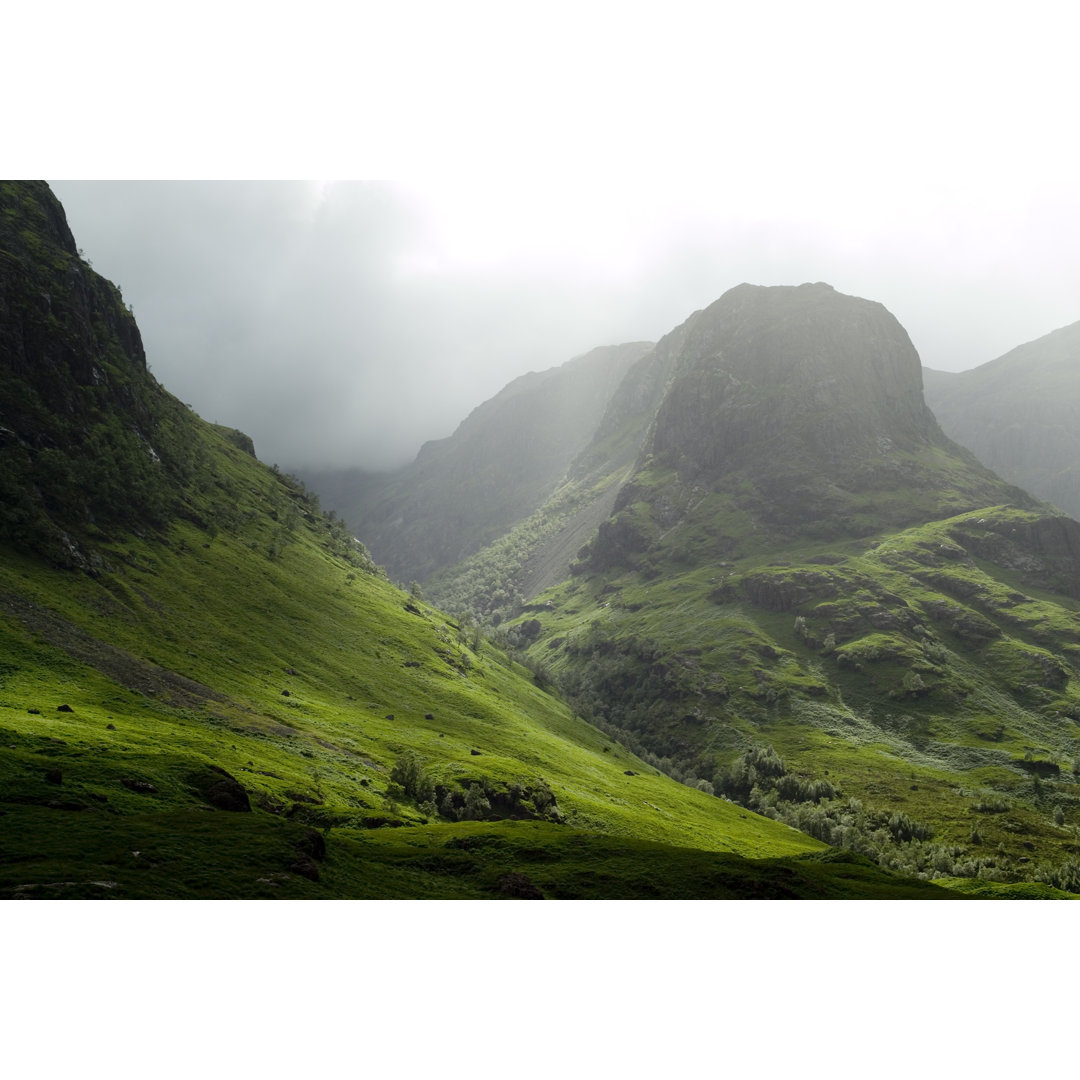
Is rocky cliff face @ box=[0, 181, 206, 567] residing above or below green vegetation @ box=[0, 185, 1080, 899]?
above

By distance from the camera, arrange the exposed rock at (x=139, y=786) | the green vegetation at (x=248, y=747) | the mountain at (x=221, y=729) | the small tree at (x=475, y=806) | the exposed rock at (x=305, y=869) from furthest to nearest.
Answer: the small tree at (x=475, y=806) → the exposed rock at (x=139, y=786) → the green vegetation at (x=248, y=747) → the mountain at (x=221, y=729) → the exposed rock at (x=305, y=869)

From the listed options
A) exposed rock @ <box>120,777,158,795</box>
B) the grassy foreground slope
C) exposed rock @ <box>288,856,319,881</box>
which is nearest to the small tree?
the grassy foreground slope

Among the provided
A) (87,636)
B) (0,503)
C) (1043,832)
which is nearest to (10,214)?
(0,503)

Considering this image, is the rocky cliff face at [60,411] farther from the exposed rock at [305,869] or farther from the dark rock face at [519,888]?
the dark rock face at [519,888]

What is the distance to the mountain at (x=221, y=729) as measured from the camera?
139 feet

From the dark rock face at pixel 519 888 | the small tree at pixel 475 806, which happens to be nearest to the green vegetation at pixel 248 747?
the dark rock face at pixel 519 888

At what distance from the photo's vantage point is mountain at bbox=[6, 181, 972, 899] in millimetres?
42500

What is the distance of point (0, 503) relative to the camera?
113125 mm

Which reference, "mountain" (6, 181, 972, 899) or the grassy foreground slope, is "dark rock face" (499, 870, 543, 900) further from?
the grassy foreground slope

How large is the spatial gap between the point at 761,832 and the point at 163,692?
12444 centimetres

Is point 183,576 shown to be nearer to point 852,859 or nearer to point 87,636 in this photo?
point 87,636

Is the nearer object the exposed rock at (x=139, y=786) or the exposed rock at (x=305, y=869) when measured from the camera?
the exposed rock at (x=305, y=869)

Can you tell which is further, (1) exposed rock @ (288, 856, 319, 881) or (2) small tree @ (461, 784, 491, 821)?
(2) small tree @ (461, 784, 491, 821)

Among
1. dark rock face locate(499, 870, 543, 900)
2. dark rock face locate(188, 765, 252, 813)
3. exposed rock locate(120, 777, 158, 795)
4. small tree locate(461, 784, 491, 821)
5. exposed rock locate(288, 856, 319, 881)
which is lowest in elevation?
small tree locate(461, 784, 491, 821)
